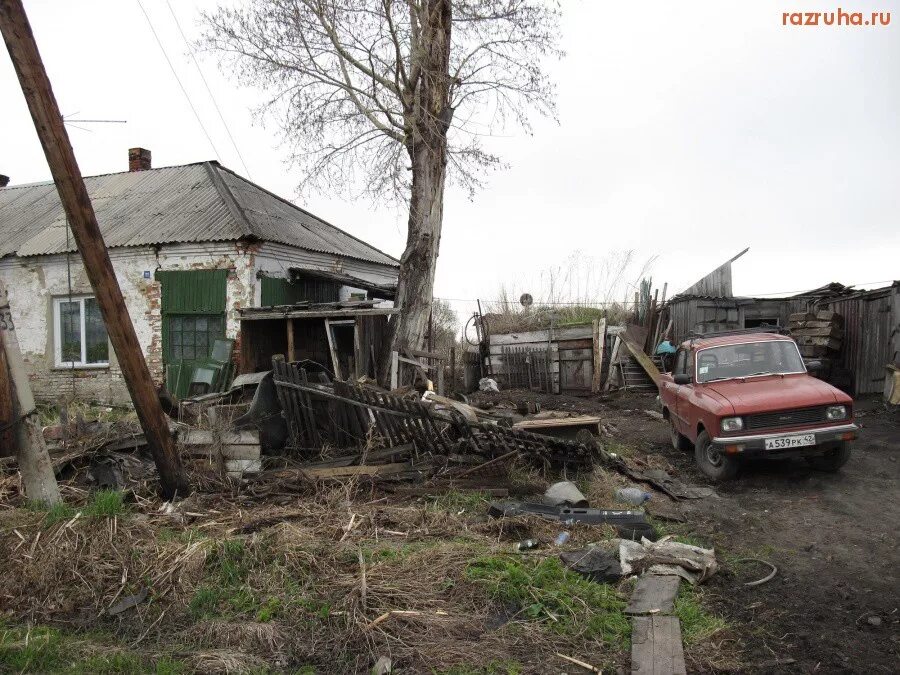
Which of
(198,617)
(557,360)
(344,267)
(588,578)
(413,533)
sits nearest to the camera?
(198,617)

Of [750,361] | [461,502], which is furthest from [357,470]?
[750,361]

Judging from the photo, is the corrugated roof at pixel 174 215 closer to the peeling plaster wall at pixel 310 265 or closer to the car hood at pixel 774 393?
the peeling plaster wall at pixel 310 265

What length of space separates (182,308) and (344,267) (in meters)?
4.40

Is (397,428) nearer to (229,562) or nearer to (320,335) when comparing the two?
(229,562)

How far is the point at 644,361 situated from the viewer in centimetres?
1781

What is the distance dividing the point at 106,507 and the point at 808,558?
589 centimetres

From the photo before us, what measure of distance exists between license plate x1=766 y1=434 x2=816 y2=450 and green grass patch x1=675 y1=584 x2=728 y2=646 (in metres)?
3.45

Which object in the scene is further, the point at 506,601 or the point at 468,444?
the point at 468,444

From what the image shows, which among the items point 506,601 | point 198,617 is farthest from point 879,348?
point 198,617

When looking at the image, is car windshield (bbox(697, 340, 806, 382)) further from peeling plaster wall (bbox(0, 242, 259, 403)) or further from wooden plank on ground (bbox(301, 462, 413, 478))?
peeling plaster wall (bbox(0, 242, 259, 403))

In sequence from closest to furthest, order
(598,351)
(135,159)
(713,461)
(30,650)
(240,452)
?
(30,650)
(240,452)
(713,461)
(598,351)
(135,159)

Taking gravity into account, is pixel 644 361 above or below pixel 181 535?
above

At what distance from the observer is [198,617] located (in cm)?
420

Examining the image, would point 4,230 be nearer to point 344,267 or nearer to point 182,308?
point 182,308
